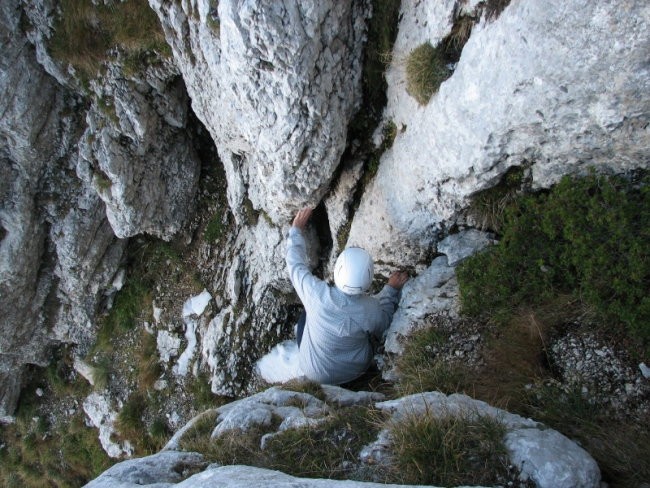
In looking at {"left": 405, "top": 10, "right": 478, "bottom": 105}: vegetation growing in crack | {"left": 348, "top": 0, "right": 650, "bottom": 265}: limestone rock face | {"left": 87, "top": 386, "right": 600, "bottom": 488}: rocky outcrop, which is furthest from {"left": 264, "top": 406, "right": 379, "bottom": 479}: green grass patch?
{"left": 405, "top": 10, "right": 478, "bottom": 105}: vegetation growing in crack

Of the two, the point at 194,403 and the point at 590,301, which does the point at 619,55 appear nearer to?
the point at 590,301

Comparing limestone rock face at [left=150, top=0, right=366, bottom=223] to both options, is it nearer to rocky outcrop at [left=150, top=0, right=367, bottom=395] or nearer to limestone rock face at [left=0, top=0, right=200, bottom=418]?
rocky outcrop at [left=150, top=0, right=367, bottom=395]

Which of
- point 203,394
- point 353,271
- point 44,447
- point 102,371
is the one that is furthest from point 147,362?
point 353,271

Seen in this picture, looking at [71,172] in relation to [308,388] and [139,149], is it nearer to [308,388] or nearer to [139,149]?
[139,149]

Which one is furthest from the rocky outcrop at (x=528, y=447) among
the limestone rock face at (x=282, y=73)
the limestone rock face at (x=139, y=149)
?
the limestone rock face at (x=139, y=149)

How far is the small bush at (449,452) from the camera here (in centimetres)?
383

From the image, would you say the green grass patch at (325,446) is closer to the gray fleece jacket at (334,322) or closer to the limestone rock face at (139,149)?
the gray fleece jacket at (334,322)

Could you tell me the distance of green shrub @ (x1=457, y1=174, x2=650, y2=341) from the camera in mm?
4477

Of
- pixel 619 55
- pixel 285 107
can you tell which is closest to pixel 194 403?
pixel 285 107

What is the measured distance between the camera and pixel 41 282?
37.5ft

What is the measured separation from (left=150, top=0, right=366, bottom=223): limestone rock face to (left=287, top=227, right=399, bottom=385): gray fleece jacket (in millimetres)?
1005

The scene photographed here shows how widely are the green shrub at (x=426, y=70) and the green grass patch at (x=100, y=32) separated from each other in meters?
4.88

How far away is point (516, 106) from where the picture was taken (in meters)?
4.64

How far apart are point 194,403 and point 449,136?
827 centimetres
